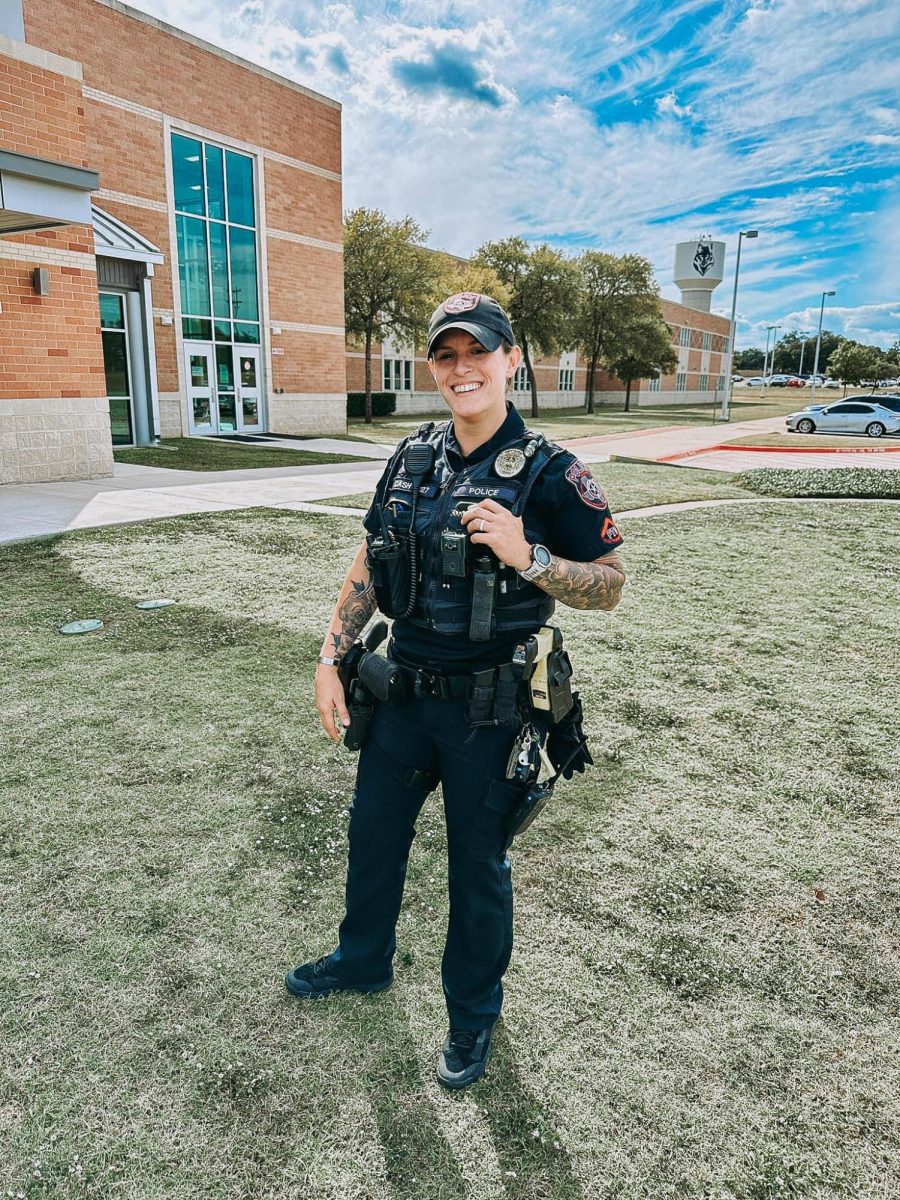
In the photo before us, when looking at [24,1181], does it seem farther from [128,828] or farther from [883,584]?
[883,584]

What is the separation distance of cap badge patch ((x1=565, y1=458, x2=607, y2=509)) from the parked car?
35.1 metres

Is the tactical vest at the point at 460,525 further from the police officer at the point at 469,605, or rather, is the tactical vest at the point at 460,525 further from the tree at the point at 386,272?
the tree at the point at 386,272

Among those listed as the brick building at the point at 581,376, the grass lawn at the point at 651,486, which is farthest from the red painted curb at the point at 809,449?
the grass lawn at the point at 651,486

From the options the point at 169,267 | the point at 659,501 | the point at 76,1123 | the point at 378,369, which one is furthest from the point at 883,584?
the point at 378,369

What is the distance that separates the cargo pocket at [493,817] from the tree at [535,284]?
136ft

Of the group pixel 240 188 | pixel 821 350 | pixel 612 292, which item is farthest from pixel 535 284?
pixel 821 350

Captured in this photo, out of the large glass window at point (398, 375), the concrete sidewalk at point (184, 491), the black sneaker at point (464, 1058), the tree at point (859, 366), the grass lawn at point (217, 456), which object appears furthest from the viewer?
the tree at point (859, 366)

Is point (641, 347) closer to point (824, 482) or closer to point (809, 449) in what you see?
point (809, 449)

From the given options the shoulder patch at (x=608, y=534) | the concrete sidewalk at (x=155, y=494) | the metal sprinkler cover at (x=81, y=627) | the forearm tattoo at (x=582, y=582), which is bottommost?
the metal sprinkler cover at (x=81, y=627)

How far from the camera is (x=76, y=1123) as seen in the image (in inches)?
75.5

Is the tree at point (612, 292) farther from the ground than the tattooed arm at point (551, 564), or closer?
farther from the ground

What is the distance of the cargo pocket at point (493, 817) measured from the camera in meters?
1.98

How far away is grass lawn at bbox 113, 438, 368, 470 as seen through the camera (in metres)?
16.1

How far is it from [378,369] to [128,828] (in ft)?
145
